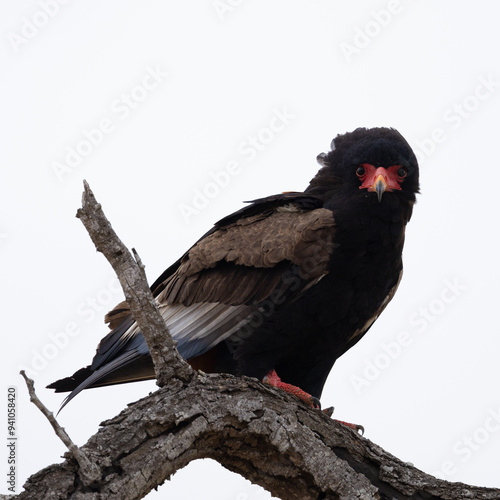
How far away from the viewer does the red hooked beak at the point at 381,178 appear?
481 cm

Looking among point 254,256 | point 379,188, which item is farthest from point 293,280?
point 379,188

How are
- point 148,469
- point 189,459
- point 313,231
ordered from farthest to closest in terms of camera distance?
1. point 313,231
2. point 189,459
3. point 148,469

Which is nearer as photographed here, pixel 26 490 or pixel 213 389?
pixel 26 490

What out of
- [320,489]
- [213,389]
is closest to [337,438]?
[320,489]

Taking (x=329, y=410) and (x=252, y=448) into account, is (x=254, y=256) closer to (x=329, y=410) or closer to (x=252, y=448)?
(x=329, y=410)

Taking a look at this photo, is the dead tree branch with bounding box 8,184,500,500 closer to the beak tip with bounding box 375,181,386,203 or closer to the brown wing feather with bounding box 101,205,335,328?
the brown wing feather with bounding box 101,205,335,328

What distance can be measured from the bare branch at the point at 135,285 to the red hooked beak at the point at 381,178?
70.6 inches

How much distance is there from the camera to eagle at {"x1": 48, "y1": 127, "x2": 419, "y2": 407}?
15.5 ft

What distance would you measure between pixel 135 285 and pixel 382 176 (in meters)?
2.00

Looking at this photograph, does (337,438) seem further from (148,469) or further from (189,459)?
(148,469)

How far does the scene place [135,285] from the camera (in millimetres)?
3473

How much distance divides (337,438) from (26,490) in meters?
1.61

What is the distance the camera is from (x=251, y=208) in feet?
16.7

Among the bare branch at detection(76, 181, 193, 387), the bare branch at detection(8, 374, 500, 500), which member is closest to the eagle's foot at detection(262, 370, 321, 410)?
the bare branch at detection(8, 374, 500, 500)
